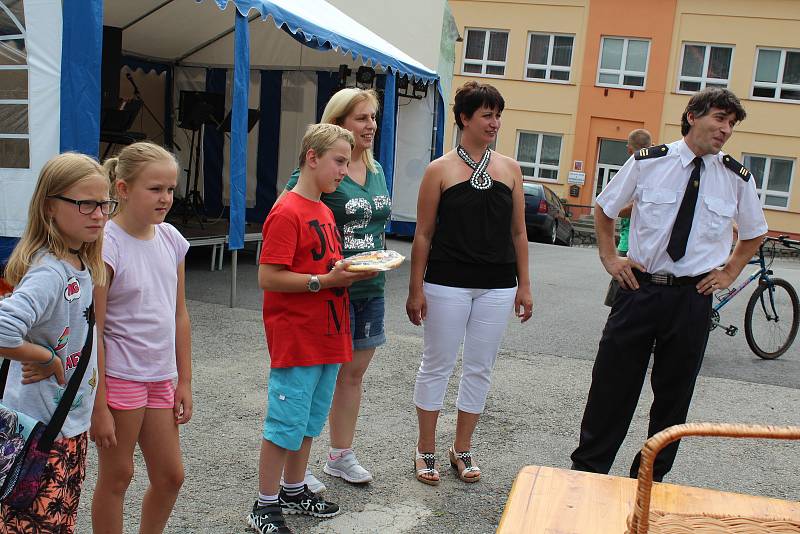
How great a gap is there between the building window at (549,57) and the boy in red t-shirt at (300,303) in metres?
27.2

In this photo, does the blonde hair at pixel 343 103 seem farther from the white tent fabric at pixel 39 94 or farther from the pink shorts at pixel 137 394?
the white tent fabric at pixel 39 94

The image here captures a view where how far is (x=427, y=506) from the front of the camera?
369 centimetres

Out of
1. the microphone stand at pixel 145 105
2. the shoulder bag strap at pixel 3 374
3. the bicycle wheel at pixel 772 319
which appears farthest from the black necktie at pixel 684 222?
the microphone stand at pixel 145 105

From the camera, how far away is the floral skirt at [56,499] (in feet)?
6.88

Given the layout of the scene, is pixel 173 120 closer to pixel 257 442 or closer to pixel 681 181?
pixel 257 442

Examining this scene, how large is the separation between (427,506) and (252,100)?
9823 mm

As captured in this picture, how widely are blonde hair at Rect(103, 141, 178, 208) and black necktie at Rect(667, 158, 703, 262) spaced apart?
2.19 meters

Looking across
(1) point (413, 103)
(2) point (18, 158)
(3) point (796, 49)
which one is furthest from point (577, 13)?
(2) point (18, 158)

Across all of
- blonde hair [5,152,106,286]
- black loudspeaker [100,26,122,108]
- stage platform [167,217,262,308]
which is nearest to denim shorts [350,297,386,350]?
blonde hair [5,152,106,286]

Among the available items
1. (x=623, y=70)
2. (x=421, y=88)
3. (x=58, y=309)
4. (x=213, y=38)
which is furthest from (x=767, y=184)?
(x=58, y=309)

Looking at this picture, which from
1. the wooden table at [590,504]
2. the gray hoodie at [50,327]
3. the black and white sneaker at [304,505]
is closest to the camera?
the wooden table at [590,504]

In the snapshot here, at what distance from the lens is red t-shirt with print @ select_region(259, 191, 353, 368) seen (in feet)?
10.2

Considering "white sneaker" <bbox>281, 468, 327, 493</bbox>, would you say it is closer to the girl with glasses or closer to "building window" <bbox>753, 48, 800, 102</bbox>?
the girl with glasses

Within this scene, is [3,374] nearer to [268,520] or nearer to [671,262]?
[268,520]
